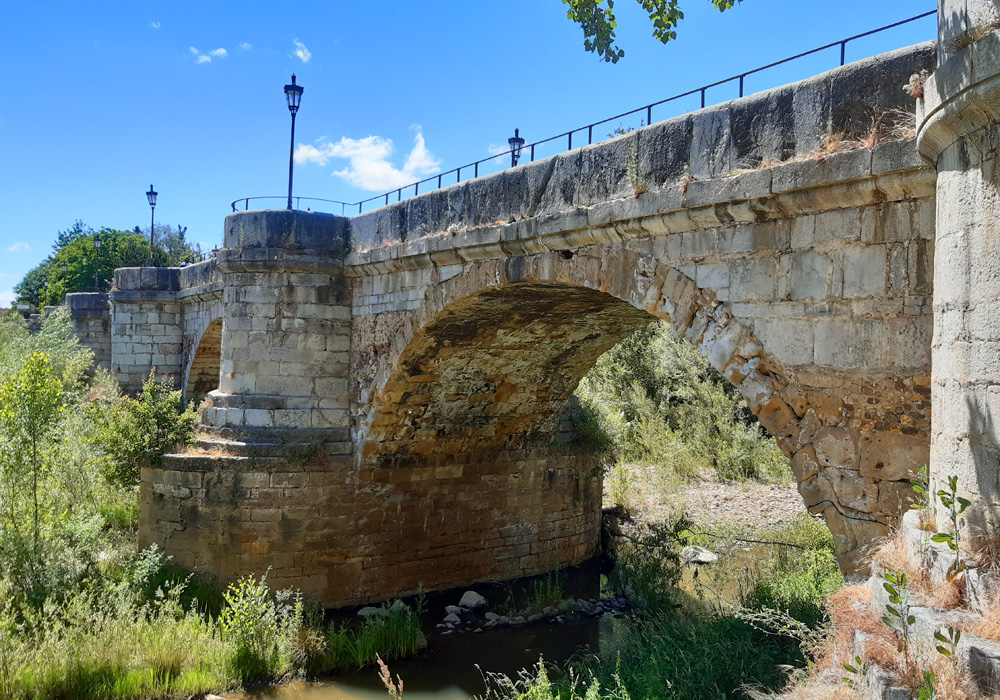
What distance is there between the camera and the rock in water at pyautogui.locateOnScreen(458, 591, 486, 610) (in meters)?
10.6

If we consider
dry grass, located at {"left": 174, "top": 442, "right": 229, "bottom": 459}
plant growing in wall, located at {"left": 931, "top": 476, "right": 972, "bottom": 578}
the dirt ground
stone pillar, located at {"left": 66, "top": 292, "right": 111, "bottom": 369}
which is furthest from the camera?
stone pillar, located at {"left": 66, "top": 292, "right": 111, "bottom": 369}

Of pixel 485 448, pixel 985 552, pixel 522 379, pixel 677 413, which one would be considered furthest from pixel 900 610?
pixel 677 413

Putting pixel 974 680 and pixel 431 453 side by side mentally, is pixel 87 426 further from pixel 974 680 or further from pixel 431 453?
pixel 974 680

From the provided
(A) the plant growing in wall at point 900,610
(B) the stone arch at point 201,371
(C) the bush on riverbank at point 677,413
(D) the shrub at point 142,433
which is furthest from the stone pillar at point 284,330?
(A) the plant growing in wall at point 900,610

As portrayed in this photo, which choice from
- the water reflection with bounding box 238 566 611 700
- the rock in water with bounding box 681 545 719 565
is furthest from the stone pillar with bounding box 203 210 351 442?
the rock in water with bounding box 681 545 719 565

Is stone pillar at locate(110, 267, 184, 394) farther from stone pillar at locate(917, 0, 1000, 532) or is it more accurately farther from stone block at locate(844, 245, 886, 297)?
stone pillar at locate(917, 0, 1000, 532)

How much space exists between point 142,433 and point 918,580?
9.50m

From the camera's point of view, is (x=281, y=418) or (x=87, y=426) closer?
(x=281, y=418)

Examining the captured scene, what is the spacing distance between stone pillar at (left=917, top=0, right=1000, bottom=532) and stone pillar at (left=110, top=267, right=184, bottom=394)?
1665 cm

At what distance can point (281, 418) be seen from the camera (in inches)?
387

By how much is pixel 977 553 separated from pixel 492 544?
8.77 metres

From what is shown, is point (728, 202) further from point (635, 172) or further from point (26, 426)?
point (26, 426)

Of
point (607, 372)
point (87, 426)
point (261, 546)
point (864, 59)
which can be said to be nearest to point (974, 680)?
point (864, 59)

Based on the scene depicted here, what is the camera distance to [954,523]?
10.3ft
